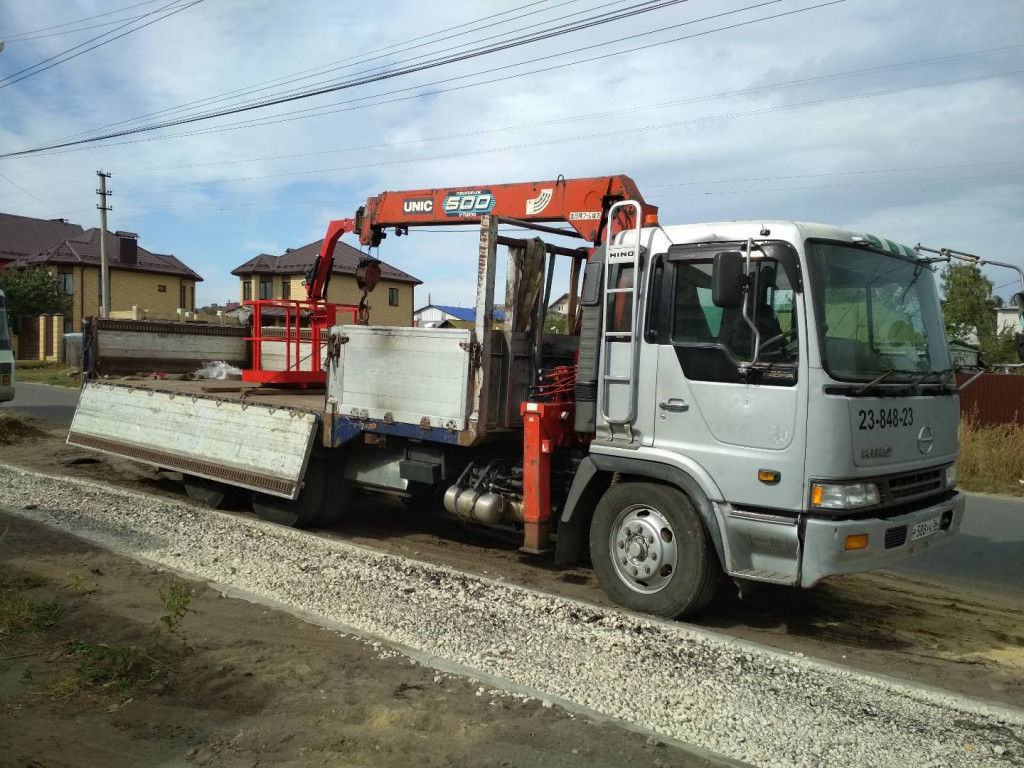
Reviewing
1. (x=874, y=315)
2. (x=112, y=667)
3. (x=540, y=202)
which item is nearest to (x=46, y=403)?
(x=540, y=202)

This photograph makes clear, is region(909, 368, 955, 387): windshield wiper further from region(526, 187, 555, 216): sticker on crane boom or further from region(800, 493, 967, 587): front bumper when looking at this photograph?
region(526, 187, 555, 216): sticker on crane boom

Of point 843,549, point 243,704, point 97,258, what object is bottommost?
point 243,704

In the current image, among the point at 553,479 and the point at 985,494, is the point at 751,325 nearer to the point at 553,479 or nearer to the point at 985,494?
the point at 553,479

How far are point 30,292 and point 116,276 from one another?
→ 539 cm

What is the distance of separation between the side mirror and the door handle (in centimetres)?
78

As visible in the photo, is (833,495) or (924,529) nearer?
(833,495)

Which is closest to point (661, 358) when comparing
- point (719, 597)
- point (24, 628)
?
point (719, 597)

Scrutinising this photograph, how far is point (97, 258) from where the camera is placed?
149ft

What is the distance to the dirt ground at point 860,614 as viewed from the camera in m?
5.09

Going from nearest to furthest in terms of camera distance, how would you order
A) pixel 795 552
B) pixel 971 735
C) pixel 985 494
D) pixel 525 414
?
pixel 971 735, pixel 795 552, pixel 525 414, pixel 985 494

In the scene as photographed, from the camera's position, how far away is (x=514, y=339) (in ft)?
22.6

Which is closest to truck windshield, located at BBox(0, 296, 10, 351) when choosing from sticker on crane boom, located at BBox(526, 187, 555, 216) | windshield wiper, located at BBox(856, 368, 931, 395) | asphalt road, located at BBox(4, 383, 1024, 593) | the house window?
sticker on crane boom, located at BBox(526, 187, 555, 216)

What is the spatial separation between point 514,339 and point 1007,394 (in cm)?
1194

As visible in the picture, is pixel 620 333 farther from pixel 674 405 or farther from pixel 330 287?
pixel 330 287
